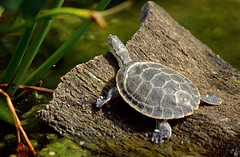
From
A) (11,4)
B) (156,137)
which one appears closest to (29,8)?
(11,4)

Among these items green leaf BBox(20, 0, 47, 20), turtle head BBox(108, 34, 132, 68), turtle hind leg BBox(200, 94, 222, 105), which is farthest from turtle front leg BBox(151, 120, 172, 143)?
green leaf BBox(20, 0, 47, 20)

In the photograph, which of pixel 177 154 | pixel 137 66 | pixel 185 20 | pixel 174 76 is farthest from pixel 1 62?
pixel 185 20

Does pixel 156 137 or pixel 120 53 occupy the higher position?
pixel 120 53

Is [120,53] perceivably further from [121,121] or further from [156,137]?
[156,137]

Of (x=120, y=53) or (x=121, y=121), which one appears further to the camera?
(x=120, y=53)

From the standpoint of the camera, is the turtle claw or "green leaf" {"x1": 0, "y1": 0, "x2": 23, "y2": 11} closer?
"green leaf" {"x1": 0, "y1": 0, "x2": 23, "y2": 11}

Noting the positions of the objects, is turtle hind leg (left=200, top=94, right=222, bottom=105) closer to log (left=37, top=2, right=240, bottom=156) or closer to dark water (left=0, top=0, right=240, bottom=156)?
log (left=37, top=2, right=240, bottom=156)

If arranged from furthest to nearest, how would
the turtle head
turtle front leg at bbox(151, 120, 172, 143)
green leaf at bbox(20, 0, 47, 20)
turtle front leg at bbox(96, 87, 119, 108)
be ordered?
the turtle head → turtle front leg at bbox(96, 87, 119, 108) → turtle front leg at bbox(151, 120, 172, 143) → green leaf at bbox(20, 0, 47, 20)
